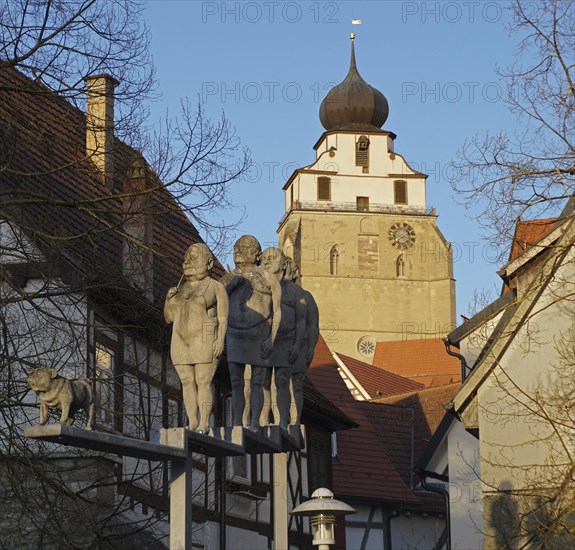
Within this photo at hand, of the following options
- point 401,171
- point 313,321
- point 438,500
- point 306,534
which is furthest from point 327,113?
point 313,321

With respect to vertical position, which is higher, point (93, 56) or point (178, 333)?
point (93, 56)

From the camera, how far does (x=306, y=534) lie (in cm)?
2878

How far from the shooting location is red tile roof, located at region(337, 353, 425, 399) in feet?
161

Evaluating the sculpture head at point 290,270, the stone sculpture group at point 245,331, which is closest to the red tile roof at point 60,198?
the sculpture head at point 290,270

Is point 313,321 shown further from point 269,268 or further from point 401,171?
point 401,171

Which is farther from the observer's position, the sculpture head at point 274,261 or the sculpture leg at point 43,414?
the sculpture head at point 274,261

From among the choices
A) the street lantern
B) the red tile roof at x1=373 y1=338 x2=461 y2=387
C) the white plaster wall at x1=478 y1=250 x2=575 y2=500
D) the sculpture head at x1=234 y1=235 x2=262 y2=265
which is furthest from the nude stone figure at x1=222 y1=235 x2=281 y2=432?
the red tile roof at x1=373 y1=338 x2=461 y2=387

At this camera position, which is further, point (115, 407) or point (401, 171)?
point (401, 171)

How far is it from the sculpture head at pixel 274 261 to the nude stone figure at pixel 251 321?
176 millimetres

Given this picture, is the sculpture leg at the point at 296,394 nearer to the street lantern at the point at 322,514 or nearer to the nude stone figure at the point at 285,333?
the nude stone figure at the point at 285,333

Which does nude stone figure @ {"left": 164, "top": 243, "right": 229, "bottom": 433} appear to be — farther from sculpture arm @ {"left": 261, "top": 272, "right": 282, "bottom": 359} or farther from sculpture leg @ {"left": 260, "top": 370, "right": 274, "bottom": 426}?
sculpture leg @ {"left": 260, "top": 370, "right": 274, "bottom": 426}

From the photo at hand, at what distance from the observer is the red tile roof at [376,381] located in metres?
49.1

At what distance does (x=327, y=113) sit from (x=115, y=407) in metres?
78.9

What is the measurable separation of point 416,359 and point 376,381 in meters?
28.4
